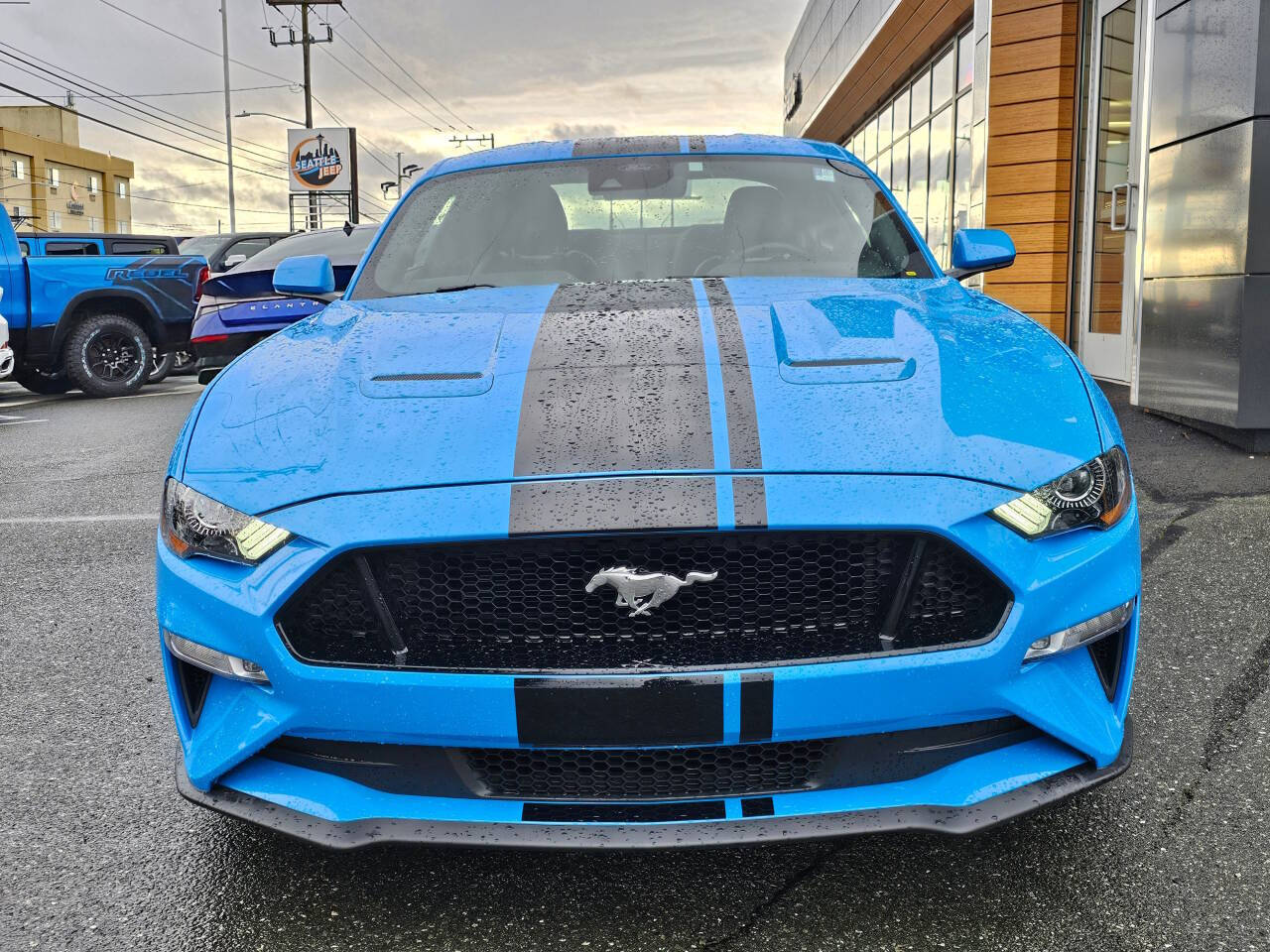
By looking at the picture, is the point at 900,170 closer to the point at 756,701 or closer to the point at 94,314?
the point at 94,314

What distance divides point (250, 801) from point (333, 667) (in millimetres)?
293

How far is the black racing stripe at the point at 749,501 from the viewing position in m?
1.81

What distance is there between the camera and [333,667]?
1847 millimetres

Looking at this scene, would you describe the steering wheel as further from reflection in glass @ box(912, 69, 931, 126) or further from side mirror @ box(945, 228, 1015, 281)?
reflection in glass @ box(912, 69, 931, 126)

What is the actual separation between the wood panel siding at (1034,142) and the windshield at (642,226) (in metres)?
7.93

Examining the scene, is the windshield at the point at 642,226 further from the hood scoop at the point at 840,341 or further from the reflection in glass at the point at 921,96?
the reflection in glass at the point at 921,96

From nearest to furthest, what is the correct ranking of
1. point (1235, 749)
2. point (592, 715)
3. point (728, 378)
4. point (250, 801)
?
1. point (592, 715)
2. point (250, 801)
3. point (728, 378)
4. point (1235, 749)

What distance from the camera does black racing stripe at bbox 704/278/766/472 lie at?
6.34 ft

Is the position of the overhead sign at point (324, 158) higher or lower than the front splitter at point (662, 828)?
higher

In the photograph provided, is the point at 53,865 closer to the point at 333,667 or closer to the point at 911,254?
the point at 333,667

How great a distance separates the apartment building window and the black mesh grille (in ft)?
31.9

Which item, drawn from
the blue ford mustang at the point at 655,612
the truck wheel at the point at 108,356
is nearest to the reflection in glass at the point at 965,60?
the truck wheel at the point at 108,356

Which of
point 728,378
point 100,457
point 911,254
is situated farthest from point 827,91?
point 728,378

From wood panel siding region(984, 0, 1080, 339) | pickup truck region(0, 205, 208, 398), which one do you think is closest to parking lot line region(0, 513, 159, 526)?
pickup truck region(0, 205, 208, 398)
